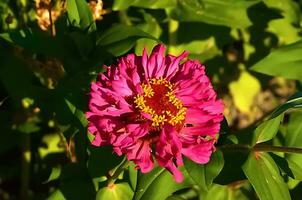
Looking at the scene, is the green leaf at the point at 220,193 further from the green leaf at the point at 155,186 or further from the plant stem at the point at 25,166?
the plant stem at the point at 25,166

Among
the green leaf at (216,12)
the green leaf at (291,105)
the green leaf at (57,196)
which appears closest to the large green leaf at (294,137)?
the green leaf at (291,105)

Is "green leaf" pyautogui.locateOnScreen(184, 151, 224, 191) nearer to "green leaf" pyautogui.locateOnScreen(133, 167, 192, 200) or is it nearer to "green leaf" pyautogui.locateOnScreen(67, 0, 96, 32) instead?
"green leaf" pyautogui.locateOnScreen(133, 167, 192, 200)

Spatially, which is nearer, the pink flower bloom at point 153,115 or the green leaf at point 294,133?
the pink flower bloom at point 153,115

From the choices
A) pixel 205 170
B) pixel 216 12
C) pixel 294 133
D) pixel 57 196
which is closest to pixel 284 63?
pixel 294 133

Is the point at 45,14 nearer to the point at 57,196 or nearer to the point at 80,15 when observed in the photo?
the point at 80,15

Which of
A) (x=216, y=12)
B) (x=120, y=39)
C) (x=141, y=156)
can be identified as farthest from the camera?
(x=216, y=12)

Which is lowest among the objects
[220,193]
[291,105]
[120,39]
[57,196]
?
[220,193]

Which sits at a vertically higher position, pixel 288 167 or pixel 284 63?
pixel 284 63

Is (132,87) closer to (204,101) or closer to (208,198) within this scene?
(204,101)
